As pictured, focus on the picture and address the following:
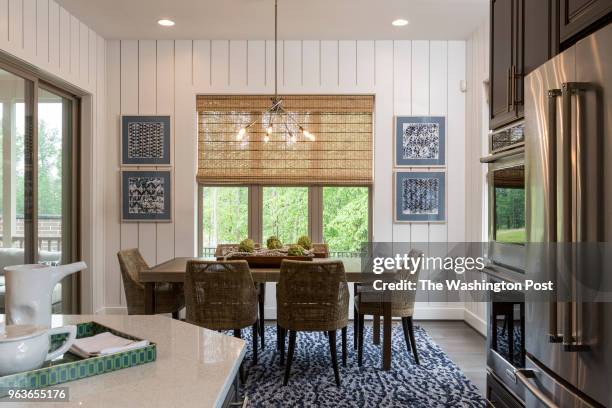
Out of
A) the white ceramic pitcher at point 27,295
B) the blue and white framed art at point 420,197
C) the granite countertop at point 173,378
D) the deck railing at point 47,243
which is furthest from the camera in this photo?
the blue and white framed art at point 420,197

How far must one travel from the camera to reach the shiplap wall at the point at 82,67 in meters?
3.29

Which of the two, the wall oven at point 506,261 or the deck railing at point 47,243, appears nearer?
the wall oven at point 506,261

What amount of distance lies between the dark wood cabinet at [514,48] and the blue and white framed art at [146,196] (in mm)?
3459

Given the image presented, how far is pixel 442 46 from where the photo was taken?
15.3 ft

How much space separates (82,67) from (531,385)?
440 centimetres

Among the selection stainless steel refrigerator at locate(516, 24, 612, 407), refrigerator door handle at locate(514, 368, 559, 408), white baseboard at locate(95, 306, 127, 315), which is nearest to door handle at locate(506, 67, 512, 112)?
stainless steel refrigerator at locate(516, 24, 612, 407)

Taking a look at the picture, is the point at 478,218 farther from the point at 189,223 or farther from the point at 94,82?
the point at 94,82

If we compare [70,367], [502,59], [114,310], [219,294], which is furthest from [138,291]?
[502,59]

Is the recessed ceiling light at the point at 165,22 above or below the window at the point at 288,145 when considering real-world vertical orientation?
above

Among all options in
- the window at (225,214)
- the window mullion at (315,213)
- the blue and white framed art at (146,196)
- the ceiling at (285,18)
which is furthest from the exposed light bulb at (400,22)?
the blue and white framed art at (146,196)

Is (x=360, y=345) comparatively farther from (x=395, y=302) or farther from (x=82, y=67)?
(x=82, y=67)

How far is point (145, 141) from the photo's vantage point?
470cm

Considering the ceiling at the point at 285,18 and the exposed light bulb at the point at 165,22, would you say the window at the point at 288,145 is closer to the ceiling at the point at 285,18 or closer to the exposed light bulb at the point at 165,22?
the ceiling at the point at 285,18

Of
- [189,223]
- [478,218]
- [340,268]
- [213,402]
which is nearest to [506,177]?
[340,268]
